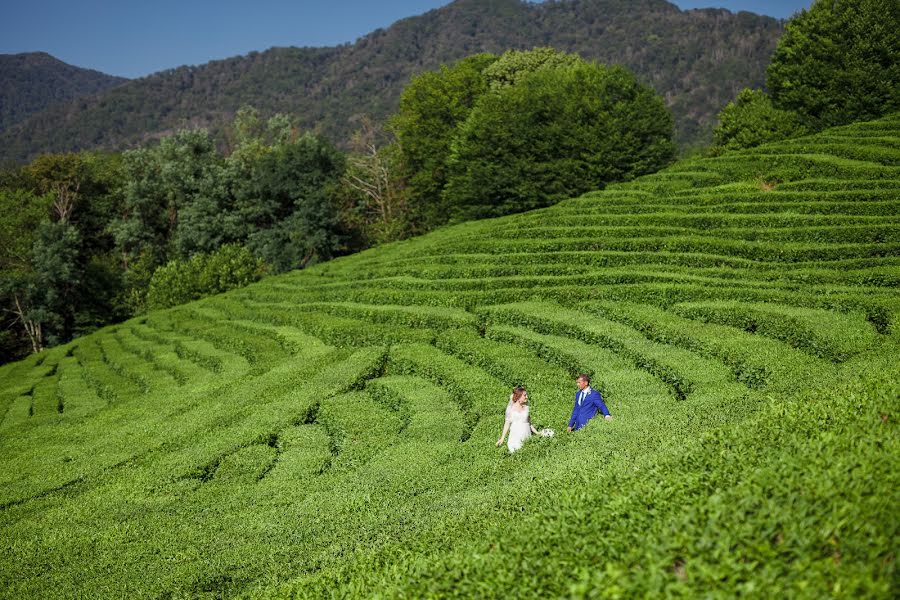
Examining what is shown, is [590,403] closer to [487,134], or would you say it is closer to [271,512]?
[271,512]

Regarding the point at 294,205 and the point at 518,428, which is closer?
the point at 518,428

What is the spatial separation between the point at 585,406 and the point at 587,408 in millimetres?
59

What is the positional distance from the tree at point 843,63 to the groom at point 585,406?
38.7 m

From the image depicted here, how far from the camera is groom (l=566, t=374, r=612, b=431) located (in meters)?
14.0

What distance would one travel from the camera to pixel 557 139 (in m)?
48.2

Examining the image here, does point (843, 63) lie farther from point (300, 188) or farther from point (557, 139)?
point (300, 188)

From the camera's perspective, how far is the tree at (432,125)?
5891 cm

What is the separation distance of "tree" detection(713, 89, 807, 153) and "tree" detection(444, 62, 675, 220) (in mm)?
4931

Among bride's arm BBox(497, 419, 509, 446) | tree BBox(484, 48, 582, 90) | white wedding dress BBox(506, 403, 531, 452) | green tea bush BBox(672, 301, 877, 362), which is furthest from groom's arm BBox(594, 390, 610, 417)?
tree BBox(484, 48, 582, 90)

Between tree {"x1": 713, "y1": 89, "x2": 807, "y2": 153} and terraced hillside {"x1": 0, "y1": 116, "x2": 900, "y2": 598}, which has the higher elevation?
tree {"x1": 713, "y1": 89, "x2": 807, "y2": 153}

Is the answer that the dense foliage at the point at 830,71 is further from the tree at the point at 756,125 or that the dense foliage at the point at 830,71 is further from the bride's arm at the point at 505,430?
the bride's arm at the point at 505,430

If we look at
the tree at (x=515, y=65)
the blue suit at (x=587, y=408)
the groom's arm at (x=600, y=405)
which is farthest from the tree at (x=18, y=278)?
the groom's arm at (x=600, y=405)

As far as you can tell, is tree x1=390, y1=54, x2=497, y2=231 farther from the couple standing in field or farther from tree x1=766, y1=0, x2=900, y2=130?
the couple standing in field

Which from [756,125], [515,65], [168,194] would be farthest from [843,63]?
[168,194]
